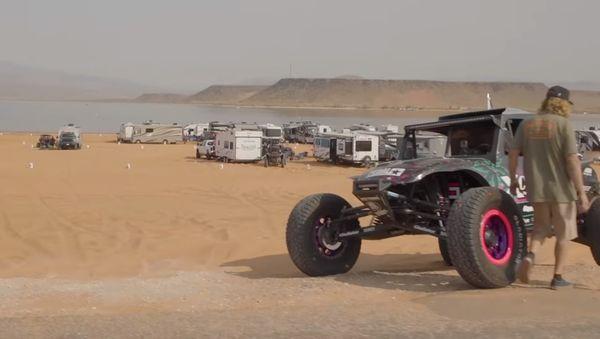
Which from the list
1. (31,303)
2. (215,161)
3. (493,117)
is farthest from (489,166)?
(215,161)

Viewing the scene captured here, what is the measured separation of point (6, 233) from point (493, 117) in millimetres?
10650

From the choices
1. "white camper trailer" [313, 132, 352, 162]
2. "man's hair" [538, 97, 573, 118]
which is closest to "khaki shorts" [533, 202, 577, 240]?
"man's hair" [538, 97, 573, 118]

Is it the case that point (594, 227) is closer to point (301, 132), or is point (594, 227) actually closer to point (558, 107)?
point (558, 107)

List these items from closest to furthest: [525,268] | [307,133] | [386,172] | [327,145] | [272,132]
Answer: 1. [525,268]
2. [386,172]
3. [327,145]
4. [272,132]
5. [307,133]

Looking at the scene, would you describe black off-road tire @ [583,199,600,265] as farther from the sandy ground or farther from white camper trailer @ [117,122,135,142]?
white camper trailer @ [117,122,135,142]

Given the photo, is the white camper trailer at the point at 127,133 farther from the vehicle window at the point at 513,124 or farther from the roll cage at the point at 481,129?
the vehicle window at the point at 513,124

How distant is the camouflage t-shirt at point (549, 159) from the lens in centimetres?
645

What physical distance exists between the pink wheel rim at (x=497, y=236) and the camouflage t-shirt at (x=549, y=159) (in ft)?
1.72

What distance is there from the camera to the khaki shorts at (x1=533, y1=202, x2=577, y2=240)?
21.3 ft

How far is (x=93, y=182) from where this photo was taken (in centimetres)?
2684

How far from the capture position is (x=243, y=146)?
3997 cm

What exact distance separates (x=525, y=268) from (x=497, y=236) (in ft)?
1.69

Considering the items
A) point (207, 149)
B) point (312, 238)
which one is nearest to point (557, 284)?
point (312, 238)

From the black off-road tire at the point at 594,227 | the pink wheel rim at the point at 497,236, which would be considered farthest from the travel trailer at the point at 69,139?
the pink wheel rim at the point at 497,236
